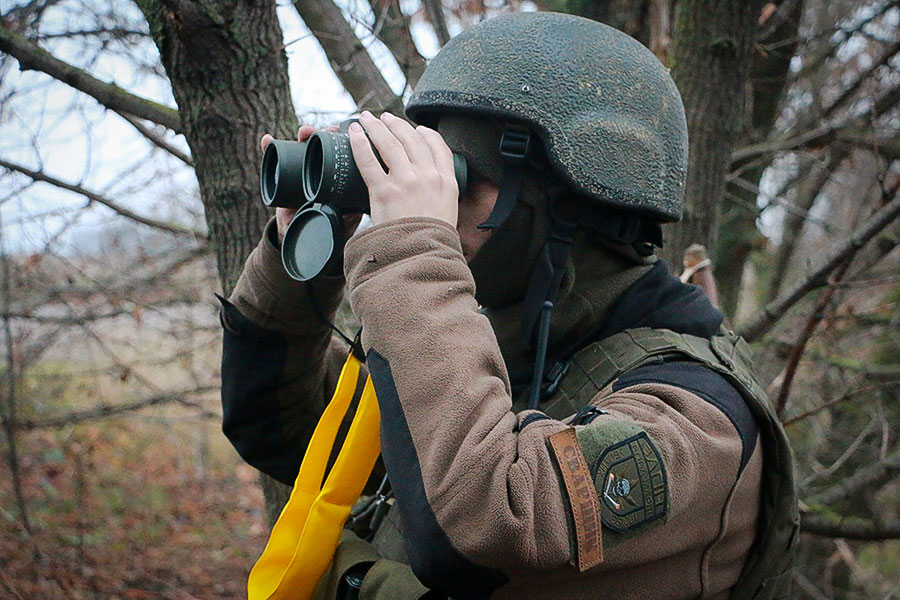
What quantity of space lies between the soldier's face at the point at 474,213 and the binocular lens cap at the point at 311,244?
266 millimetres

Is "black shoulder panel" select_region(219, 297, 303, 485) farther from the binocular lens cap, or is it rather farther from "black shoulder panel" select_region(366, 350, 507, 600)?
"black shoulder panel" select_region(366, 350, 507, 600)

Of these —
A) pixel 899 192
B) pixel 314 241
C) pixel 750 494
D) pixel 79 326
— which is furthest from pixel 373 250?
pixel 79 326

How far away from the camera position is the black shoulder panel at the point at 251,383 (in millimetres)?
1902

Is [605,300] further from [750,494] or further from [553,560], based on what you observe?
[553,560]

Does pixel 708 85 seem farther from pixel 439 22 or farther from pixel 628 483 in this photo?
pixel 628 483

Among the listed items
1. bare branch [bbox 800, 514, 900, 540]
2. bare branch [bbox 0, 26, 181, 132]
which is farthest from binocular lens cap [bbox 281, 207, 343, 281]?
bare branch [bbox 800, 514, 900, 540]

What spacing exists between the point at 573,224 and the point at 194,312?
3.65 meters

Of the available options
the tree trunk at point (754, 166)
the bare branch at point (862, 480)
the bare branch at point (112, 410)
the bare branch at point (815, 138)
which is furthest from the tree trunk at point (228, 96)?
the bare branch at point (862, 480)

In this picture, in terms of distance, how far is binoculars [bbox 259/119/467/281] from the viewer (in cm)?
151

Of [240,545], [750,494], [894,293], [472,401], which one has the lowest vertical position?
[240,545]

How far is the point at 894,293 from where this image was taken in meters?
5.68

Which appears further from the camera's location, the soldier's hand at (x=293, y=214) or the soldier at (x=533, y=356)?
the soldier's hand at (x=293, y=214)

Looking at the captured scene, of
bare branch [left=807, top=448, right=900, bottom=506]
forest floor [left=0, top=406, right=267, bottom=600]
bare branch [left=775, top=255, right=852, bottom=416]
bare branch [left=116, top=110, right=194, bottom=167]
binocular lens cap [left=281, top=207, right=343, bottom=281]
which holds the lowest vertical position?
forest floor [left=0, top=406, right=267, bottom=600]

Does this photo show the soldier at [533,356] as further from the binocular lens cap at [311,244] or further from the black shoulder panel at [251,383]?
the binocular lens cap at [311,244]
